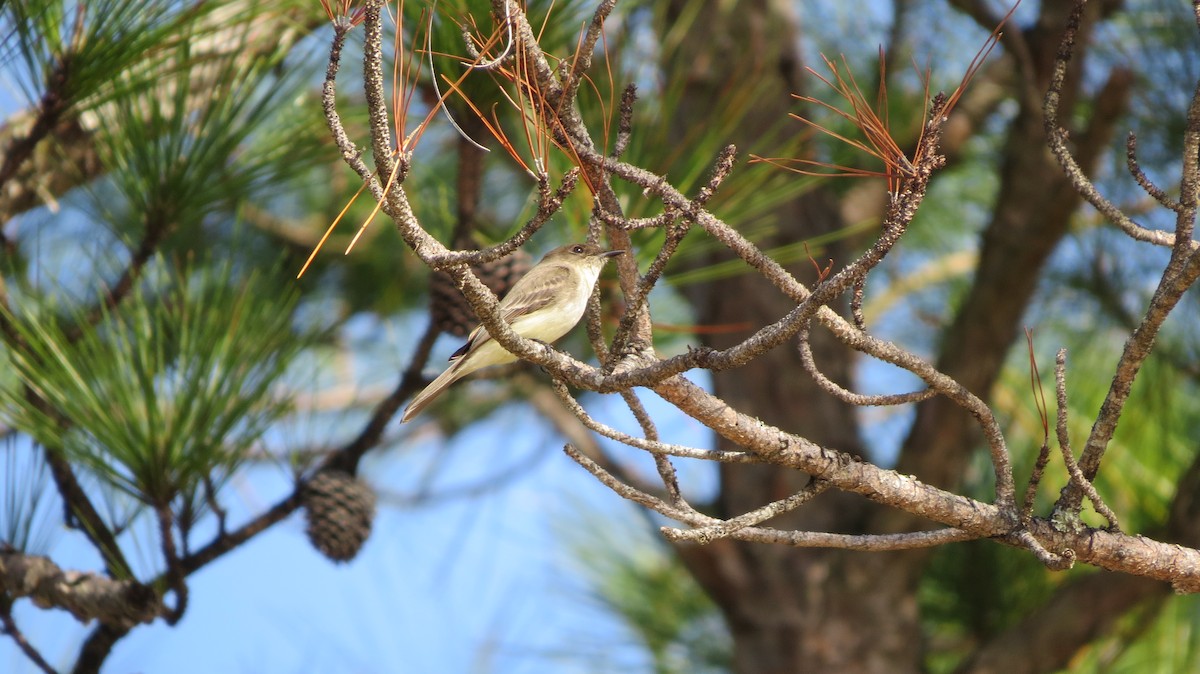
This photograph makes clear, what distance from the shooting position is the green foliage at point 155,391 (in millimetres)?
1902

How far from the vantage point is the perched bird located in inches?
95.0

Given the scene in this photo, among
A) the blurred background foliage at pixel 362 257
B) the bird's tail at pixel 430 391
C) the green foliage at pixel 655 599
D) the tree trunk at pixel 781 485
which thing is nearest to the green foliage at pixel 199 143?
the blurred background foliage at pixel 362 257

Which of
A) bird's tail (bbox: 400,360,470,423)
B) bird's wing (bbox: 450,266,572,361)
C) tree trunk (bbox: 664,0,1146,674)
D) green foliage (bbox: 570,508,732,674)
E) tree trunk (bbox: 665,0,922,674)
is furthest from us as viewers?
green foliage (bbox: 570,508,732,674)

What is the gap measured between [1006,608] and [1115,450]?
565mm

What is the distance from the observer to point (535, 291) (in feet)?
8.97

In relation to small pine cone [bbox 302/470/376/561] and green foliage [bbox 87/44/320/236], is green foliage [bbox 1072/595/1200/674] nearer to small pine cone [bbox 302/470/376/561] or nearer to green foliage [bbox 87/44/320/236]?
small pine cone [bbox 302/470/376/561]

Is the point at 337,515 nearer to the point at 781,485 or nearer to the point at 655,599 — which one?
the point at 781,485

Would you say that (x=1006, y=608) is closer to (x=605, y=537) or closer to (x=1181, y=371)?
(x=1181, y=371)

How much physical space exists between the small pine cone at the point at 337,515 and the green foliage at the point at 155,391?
15cm

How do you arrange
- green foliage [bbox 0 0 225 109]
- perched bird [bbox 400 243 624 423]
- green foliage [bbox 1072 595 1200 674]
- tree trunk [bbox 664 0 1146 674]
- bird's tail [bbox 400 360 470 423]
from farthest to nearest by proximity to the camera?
green foliage [bbox 1072 595 1200 674] < tree trunk [bbox 664 0 1146 674] < perched bird [bbox 400 243 624 423] < bird's tail [bbox 400 360 470 423] < green foliage [bbox 0 0 225 109]

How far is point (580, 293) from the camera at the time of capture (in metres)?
2.57

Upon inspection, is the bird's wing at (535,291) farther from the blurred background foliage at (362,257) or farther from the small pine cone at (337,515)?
the small pine cone at (337,515)

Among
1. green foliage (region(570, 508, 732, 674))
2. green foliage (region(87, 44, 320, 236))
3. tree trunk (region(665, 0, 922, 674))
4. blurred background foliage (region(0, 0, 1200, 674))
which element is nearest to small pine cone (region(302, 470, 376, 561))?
blurred background foliage (region(0, 0, 1200, 674))

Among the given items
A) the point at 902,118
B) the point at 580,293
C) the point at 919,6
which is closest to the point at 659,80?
the point at 580,293
